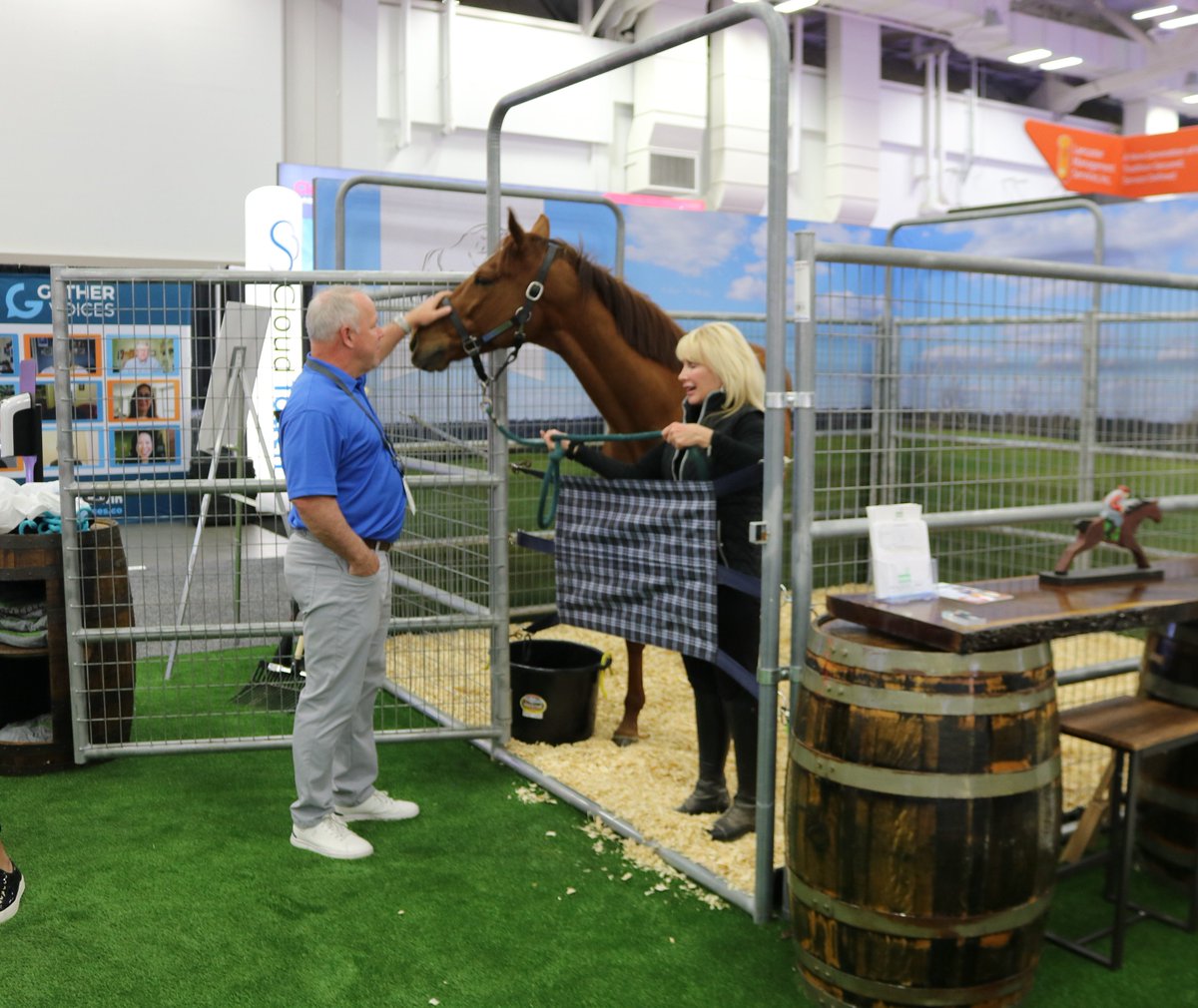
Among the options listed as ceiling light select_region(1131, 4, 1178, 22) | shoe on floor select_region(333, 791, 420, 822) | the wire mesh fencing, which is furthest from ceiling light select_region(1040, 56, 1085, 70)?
shoe on floor select_region(333, 791, 420, 822)

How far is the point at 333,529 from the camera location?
3.09 m

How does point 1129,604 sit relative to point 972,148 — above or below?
below

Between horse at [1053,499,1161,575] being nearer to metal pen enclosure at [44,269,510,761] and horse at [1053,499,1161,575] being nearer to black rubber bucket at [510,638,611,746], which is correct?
black rubber bucket at [510,638,611,746]

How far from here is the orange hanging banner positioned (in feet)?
25.6

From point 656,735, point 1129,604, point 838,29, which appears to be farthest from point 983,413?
point 838,29

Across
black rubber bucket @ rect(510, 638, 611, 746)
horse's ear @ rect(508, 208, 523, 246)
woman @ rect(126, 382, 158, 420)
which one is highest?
horse's ear @ rect(508, 208, 523, 246)

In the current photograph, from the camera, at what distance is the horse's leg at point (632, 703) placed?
431 cm

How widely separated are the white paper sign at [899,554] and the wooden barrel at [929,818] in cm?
19

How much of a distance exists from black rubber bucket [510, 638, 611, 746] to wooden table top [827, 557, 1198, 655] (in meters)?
1.79

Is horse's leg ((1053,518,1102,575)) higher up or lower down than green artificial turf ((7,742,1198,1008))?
higher up

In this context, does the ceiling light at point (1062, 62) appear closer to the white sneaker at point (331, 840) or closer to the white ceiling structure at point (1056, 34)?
the white ceiling structure at point (1056, 34)

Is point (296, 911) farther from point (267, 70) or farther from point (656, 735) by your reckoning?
point (267, 70)

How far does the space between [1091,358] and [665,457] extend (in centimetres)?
272

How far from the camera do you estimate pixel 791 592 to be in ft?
8.93
